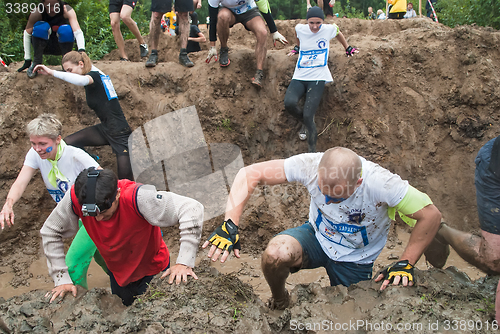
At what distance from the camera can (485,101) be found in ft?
16.2

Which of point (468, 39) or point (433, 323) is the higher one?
point (468, 39)

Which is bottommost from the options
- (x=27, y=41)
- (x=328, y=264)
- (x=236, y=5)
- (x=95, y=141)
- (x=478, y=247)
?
(x=328, y=264)

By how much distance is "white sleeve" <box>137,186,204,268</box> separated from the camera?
2180mm

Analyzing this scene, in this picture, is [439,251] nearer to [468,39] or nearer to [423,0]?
[468,39]

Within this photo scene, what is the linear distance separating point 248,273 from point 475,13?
7.29 m

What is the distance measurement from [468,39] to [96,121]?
5.89 metres

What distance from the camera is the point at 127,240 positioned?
8.00 feet

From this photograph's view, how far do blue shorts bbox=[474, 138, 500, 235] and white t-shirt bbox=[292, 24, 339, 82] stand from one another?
8.15 feet

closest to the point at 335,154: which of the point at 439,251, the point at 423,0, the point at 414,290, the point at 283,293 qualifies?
the point at 414,290

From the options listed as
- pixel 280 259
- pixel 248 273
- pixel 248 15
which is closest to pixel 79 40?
pixel 248 15

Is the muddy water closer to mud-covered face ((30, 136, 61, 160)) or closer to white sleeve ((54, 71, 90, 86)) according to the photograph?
mud-covered face ((30, 136, 61, 160))

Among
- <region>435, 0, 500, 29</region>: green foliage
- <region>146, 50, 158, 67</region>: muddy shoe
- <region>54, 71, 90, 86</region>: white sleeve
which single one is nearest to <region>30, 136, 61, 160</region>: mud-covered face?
<region>54, 71, 90, 86</region>: white sleeve

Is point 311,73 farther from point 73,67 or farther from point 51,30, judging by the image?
point 51,30

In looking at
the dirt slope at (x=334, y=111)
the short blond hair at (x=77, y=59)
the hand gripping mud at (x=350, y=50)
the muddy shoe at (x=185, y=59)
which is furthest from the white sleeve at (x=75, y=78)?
the hand gripping mud at (x=350, y=50)
